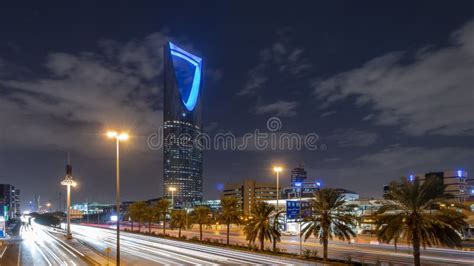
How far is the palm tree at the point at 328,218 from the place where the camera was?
4181cm

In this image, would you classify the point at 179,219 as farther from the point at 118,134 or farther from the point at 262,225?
the point at 118,134

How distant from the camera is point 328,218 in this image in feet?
139

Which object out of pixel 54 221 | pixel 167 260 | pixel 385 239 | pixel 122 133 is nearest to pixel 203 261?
pixel 167 260

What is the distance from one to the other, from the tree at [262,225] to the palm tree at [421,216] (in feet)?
69.0

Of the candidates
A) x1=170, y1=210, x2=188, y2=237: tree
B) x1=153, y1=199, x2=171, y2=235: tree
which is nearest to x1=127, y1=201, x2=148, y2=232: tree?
x1=153, y1=199, x2=171, y2=235: tree

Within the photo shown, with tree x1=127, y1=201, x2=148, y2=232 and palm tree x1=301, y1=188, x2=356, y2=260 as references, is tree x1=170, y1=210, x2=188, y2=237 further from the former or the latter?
palm tree x1=301, y1=188, x2=356, y2=260

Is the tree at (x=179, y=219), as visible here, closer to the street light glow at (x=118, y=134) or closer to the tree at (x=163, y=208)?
the tree at (x=163, y=208)

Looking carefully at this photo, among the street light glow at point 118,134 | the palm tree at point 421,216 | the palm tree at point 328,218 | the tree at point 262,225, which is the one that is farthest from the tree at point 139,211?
the palm tree at point 421,216

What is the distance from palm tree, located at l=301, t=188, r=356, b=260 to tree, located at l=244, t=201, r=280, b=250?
8.77 metres

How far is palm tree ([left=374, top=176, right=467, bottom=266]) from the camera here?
2914 centimetres

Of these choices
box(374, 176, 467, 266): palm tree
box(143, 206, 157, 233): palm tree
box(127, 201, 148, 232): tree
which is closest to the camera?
box(374, 176, 467, 266): palm tree

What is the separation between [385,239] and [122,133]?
20.1 meters

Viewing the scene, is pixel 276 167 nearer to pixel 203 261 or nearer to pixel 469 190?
pixel 203 261

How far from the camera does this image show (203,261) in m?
46.0
